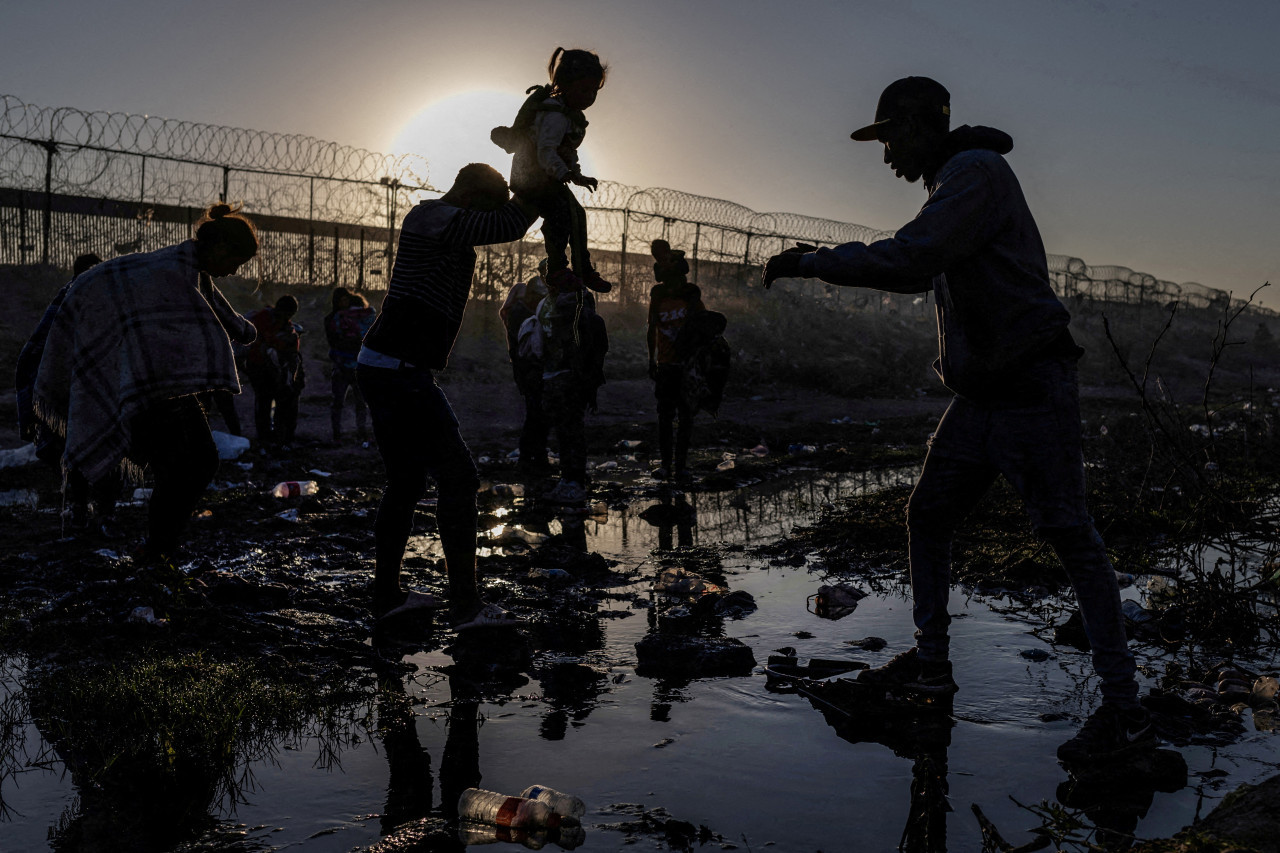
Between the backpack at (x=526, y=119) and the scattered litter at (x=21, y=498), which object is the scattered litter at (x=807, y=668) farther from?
the scattered litter at (x=21, y=498)

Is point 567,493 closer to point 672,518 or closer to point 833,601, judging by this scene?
point 672,518

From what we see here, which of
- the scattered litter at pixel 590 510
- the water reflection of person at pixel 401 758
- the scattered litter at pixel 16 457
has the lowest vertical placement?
the water reflection of person at pixel 401 758

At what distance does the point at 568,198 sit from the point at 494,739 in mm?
2203

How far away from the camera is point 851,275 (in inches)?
111

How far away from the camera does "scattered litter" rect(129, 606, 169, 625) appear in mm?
3893

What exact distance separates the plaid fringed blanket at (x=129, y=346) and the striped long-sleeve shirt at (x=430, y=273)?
122cm

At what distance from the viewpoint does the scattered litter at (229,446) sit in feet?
30.6

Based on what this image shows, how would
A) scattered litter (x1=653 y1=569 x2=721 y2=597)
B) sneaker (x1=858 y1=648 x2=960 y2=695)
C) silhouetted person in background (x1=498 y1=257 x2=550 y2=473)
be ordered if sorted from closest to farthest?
sneaker (x1=858 y1=648 x2=960 y2=695) → scattered litter (x1=653 y1=569 x2=721 y2=597) → silhouetted person in background (x1=498 y1=257 x2=550 y2=473)

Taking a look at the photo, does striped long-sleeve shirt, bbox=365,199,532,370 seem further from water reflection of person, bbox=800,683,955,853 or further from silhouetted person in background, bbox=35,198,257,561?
water reflection of person, bbox=800,683,955,853

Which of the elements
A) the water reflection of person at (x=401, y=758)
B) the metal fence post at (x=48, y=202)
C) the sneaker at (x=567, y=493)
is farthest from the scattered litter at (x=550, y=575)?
the metal fence post at (x=48, y=202)

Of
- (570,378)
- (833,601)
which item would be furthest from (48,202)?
(833,601)

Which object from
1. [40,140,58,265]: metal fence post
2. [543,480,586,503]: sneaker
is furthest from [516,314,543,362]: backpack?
[40,140,58,265]: metal fence post

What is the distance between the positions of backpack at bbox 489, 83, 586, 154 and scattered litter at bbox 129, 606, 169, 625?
2482 mm

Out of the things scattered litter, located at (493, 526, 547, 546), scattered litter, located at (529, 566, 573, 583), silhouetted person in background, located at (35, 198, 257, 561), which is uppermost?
silhouetted person in background, located at (35, 198, 257, 561)
